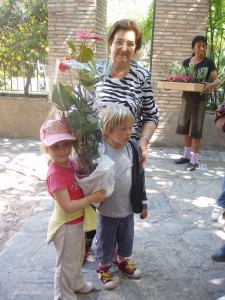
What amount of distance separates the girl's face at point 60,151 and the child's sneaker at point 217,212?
2273 millimetres

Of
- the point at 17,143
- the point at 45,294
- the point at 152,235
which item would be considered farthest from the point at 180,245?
the point at 17,143

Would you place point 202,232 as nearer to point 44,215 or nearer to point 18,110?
point 44,215

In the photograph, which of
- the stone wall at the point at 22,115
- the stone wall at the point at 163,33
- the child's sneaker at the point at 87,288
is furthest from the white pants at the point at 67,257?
the stone wall at the point at 22,115

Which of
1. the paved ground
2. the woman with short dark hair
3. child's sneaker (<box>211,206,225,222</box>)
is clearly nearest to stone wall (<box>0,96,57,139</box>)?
the paved ground

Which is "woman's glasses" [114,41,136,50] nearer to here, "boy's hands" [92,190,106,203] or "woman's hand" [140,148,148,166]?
"woman's hand" [140,148,148,166]

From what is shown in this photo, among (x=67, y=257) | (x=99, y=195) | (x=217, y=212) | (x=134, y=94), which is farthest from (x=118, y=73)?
(x=217, y=212)

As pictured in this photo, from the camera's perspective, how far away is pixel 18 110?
7062 mm

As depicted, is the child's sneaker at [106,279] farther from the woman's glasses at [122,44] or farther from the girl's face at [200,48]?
the girl's face at [200,48]

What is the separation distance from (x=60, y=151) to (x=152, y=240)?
1693mm

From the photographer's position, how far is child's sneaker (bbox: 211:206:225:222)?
3770 millimetres

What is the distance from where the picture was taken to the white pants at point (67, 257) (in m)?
2.19

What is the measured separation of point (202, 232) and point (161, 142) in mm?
3426

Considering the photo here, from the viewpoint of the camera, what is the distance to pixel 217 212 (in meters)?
3.82

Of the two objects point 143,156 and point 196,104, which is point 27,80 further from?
point 143,156
